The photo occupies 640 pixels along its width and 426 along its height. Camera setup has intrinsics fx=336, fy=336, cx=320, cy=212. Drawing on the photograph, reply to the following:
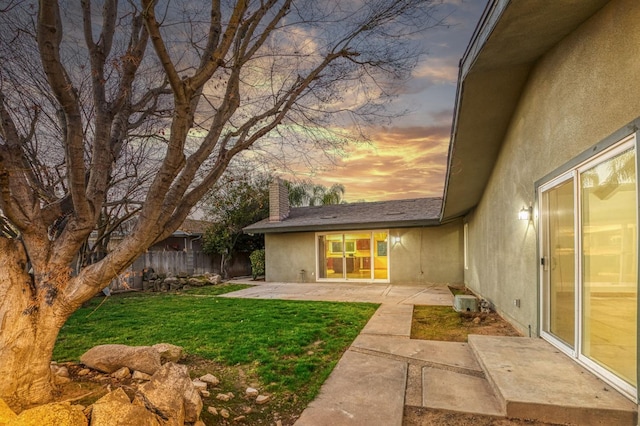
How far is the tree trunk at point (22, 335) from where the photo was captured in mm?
2467

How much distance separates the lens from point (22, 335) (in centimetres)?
253

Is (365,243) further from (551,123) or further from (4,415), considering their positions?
(4,415)

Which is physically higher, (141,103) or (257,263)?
(141,103)

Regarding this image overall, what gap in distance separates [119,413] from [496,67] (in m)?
5.21

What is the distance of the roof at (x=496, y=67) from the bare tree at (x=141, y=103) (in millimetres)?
766

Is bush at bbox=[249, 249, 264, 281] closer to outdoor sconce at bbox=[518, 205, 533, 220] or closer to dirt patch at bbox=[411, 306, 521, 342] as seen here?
dirt patch at bbox=[411, 306, 521, 342]

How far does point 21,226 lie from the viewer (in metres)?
2.53

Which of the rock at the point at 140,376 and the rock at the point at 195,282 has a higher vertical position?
the rock at the point at 140,376

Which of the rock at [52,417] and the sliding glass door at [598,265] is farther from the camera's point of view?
the sliding glass door at [598,265]

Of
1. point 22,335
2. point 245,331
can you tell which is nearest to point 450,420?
point 22,335

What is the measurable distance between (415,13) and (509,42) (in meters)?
1.15

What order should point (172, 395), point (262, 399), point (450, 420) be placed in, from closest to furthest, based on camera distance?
point (172, 395) → point (450, 420) → point (262, 399)

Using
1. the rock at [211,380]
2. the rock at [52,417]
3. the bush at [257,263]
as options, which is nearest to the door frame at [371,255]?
the bush at [257,263]

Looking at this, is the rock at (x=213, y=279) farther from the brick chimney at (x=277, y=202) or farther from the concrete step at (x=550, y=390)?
the concrete step at (x=550, y=390)
